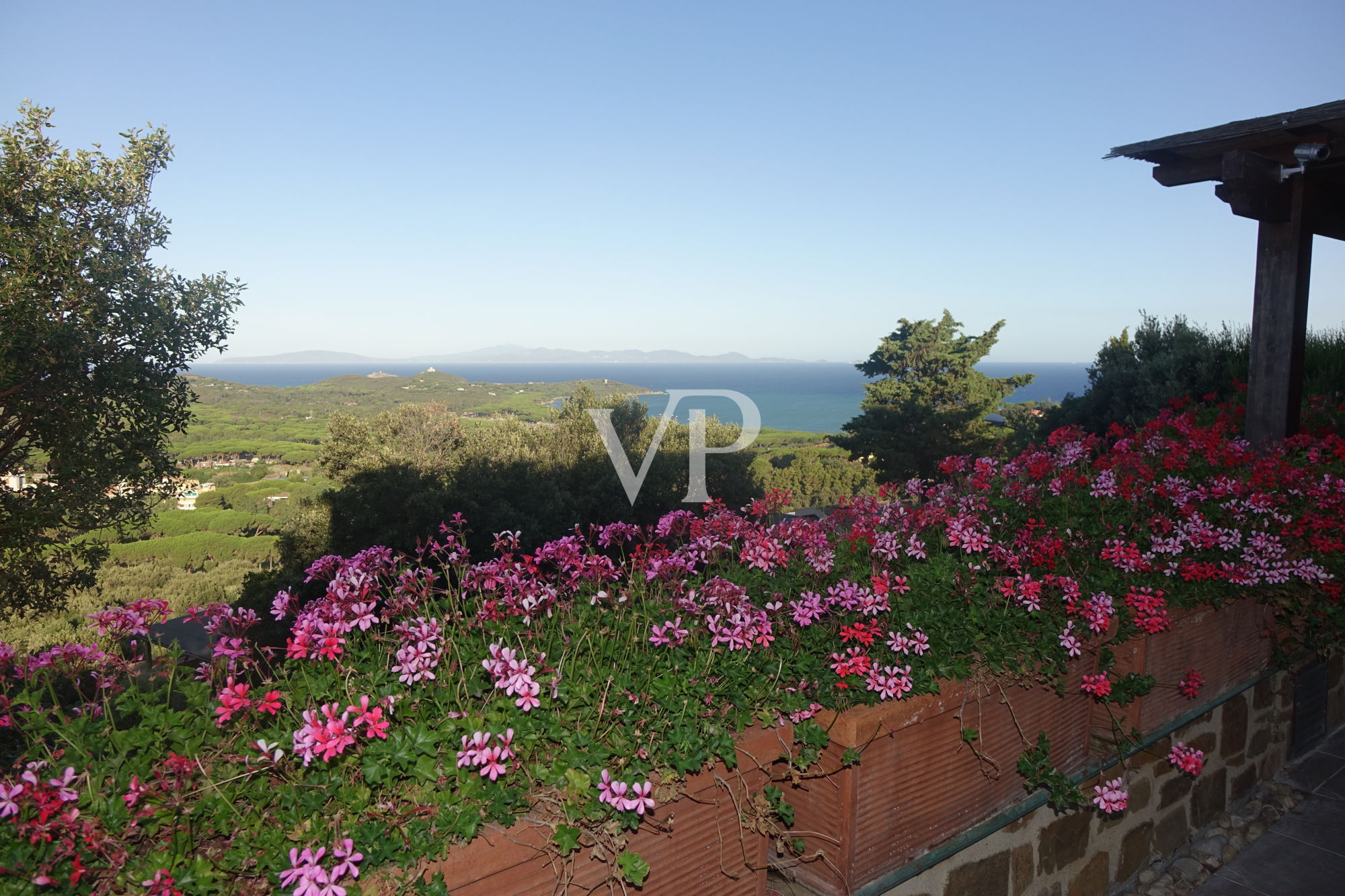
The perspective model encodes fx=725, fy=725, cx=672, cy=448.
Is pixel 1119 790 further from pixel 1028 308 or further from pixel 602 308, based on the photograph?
pixel 602 308

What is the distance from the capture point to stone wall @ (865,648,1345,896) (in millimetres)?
1938

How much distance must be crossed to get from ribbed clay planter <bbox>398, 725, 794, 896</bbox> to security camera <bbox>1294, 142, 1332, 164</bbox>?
4.27 metres

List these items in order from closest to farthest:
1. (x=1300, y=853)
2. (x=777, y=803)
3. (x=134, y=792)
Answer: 1. (x=134, y=792)
2. (x=777, y=803)
3. (x=1300, y=853)

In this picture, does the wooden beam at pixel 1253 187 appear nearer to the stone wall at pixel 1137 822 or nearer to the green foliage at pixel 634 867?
the stone wall at pixel 1137 822

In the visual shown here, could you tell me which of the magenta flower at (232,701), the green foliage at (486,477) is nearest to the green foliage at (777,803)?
the magenta flower at (232,701)

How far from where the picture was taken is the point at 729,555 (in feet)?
8.71

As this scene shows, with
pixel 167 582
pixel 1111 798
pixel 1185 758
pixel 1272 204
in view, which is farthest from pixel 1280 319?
pixel 167 582

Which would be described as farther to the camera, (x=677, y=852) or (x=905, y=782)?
(x=905, y=782)

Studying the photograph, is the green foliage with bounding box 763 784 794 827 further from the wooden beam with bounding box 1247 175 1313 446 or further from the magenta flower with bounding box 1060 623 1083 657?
the wooden beam with bounding box 1247 175 1313 446

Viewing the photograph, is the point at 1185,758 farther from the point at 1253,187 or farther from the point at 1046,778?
the point at 1253,187

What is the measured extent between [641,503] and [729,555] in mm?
15534

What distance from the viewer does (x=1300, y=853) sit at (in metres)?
2.71

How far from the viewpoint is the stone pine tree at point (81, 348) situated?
268 inches

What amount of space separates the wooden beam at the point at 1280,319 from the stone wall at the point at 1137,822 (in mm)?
1916
